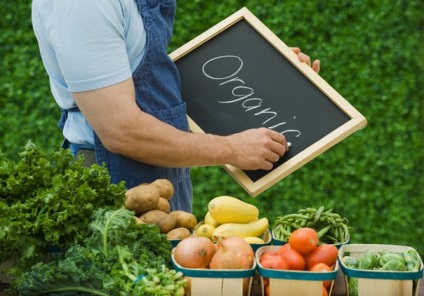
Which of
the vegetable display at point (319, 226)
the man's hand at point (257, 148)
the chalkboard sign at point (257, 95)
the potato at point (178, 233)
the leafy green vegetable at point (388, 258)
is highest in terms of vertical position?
the chalkboard sign at point (257, 95)

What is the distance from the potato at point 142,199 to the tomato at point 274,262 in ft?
1.65

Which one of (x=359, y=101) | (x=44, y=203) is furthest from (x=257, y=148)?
(x=359, y=101)

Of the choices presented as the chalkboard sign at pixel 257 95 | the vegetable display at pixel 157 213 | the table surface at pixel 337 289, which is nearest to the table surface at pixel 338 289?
the table surface at pixel 337 289

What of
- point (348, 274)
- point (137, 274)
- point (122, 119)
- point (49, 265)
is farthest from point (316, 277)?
point (122, 119)

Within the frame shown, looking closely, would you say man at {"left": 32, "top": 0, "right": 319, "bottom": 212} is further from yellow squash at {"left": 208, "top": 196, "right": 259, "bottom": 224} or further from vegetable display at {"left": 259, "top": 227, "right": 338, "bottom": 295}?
vegetable display at {"left": 259, "top": 227, "right": 338, "bottom": 295}

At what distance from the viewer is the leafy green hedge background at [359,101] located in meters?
5.88

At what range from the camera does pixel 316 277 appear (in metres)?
2.35

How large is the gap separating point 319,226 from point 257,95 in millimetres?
830

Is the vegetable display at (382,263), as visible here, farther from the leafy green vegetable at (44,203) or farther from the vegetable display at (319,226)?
the leafy green vegetable at (44,203)

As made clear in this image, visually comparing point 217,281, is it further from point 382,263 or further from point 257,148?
point 257,148

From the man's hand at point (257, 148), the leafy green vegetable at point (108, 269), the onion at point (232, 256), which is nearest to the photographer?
the leafy green vegetable at point (108, 269)

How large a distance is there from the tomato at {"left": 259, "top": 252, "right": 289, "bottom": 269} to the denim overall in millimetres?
955

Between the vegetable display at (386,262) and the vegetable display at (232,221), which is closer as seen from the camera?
the vegetable display at (386,262)

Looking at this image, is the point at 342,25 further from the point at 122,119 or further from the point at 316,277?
Answer: the point at 316,277
